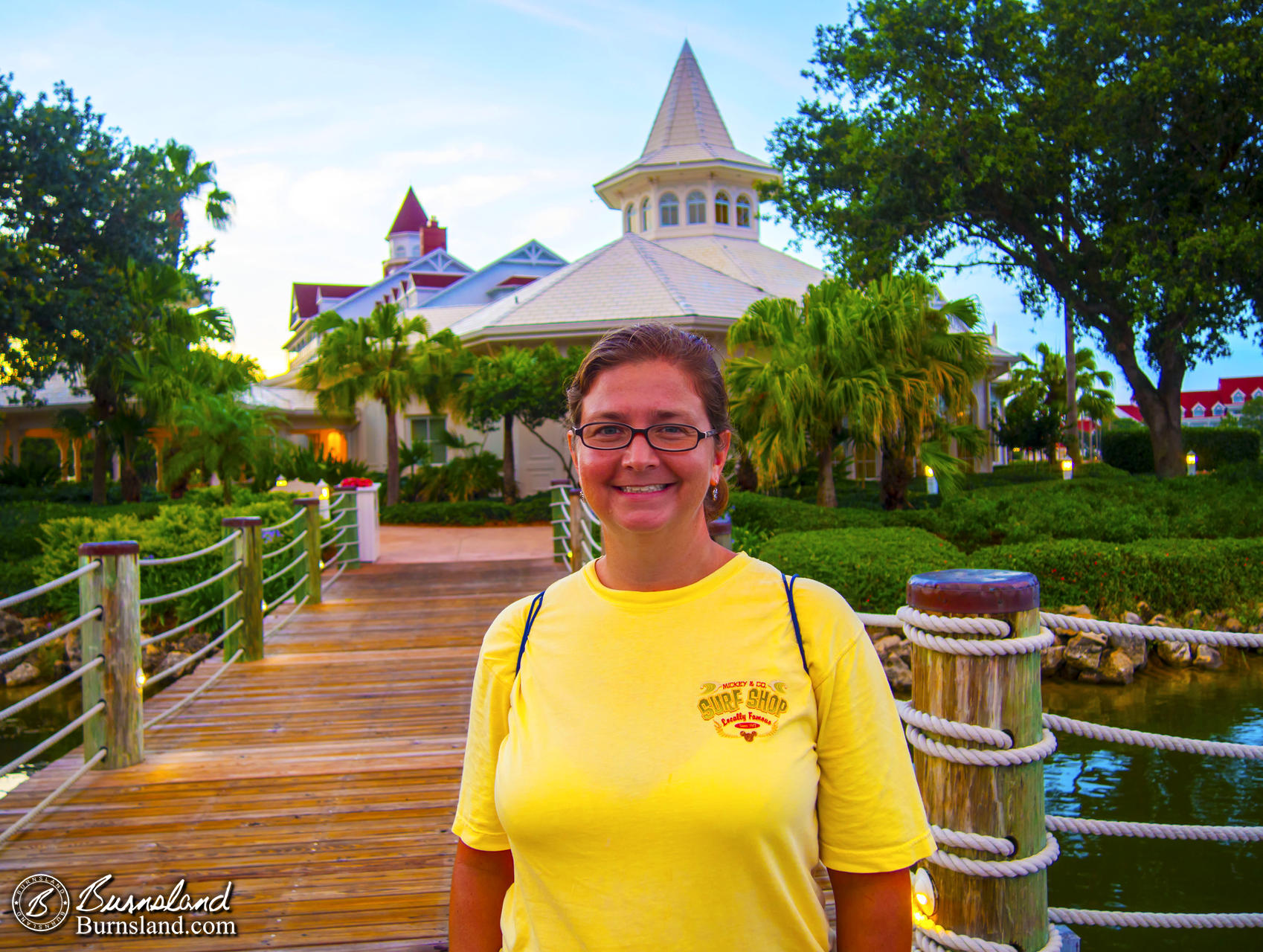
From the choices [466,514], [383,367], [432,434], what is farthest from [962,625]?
[432,434]

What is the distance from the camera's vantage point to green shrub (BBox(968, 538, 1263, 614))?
1095 cm

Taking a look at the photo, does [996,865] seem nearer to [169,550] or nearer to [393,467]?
[169,550]

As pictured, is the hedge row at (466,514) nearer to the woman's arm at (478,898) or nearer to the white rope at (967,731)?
the white rope at (967,731)

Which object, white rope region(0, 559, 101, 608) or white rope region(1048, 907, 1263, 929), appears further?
white rope region(0, 559, 101, 608)

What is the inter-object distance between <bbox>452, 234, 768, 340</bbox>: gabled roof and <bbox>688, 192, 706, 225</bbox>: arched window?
3.29 metres

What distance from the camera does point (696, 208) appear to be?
29.1 meters

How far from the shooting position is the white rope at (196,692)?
575 centimetres

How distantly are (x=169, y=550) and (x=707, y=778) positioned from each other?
11.7 meters

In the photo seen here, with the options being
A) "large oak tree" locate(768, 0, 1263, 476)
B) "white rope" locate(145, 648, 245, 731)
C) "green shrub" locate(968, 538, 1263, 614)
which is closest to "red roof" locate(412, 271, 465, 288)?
"large oak tree" locate(768, 0, 1263, 476)

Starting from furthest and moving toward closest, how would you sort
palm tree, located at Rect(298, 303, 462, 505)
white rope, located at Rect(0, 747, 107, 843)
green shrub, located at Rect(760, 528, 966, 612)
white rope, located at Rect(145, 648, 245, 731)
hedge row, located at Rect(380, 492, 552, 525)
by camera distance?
palm tree, located at Rect(298, 303, 462, 505), hedge row, located at Rect(380, 492, 552, 525), green shrub, located at Rect(760, 528, 966, 612), white rope, located at Rect(145, 648, 245, 731), white rope, located at Rect(0, 747, 107, 843)

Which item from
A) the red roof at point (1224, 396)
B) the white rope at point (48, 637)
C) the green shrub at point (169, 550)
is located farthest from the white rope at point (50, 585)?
the red roof at point (1224, 396)

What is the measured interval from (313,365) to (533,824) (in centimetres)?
2068

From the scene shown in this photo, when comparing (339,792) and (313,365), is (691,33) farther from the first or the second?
(339,792)

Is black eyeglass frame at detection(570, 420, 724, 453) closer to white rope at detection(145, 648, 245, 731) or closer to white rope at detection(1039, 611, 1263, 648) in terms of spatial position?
white rope at detection(1039, 611, 1263, 648)
